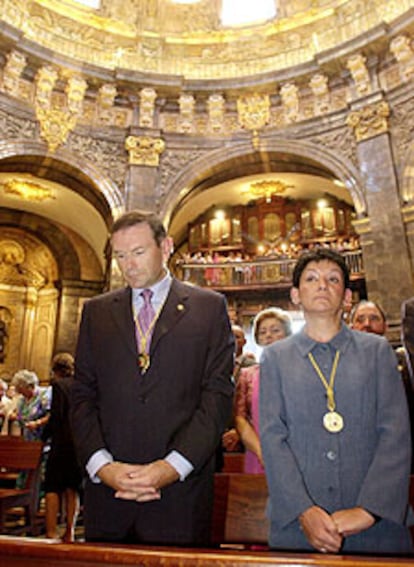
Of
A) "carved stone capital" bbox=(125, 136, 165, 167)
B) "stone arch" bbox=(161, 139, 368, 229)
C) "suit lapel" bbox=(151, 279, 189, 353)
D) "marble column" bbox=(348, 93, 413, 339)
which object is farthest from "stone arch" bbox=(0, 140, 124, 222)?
"suit lapel" bbox=(151, 279, 189, 353)

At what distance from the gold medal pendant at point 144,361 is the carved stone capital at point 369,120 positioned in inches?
362

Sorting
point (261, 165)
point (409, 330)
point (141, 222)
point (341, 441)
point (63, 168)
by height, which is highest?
point (261, 165)

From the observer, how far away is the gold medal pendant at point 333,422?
1611 millimetres

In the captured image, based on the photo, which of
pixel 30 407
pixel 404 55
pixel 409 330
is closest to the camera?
pixel 409 330

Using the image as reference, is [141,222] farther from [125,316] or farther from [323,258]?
[323,258]

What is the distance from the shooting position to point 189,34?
1216 cm

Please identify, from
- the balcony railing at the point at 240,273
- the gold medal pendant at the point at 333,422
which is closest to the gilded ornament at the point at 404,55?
the balcony railing at the point at 240,273

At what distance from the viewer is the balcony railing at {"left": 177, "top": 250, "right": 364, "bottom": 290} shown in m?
12.0

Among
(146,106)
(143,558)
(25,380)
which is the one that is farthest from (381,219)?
(143,558)

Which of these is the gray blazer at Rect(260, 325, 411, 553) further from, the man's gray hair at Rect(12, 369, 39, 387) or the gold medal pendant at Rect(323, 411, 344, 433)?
the man's gray hair at Rect(12, 369, 39, 387)

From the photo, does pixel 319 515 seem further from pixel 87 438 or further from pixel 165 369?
pixel 87 438

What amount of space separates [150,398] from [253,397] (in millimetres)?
1096

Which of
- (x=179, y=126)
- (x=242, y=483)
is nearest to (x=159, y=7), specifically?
(x=179, y=126)

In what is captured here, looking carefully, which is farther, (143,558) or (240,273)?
(240,273)
